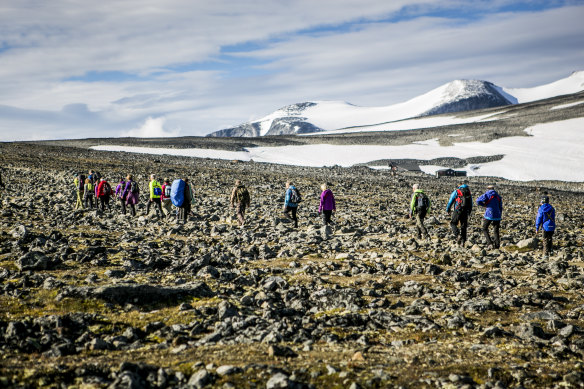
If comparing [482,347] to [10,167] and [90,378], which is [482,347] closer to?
[90,378]

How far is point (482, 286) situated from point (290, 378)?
6.77 metres

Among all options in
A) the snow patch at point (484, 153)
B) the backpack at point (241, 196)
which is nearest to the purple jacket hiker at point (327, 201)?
the backpack at point (241, 196)

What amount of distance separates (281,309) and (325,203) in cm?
1062

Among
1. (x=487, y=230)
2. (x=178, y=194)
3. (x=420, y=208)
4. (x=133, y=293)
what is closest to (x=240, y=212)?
(x=178, y=194)

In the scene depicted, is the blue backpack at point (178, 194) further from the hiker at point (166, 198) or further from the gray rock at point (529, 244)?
the gray rock at point (529, 244)

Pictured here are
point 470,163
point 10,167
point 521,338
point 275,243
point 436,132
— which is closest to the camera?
point 521,338

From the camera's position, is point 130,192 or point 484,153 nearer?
point 130,192

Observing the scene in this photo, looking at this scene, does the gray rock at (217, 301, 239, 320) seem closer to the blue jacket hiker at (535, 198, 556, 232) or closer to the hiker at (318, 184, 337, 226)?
the hiker at (318, 184, 337, 226)

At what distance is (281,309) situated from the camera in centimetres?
885

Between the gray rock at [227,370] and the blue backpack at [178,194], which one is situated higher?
the blue backpack at [178,194]

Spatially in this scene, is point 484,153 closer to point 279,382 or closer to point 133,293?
point 133,293

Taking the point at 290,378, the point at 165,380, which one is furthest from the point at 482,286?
the point at 165,380

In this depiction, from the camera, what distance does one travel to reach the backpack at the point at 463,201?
16609 mm

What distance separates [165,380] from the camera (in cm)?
588
